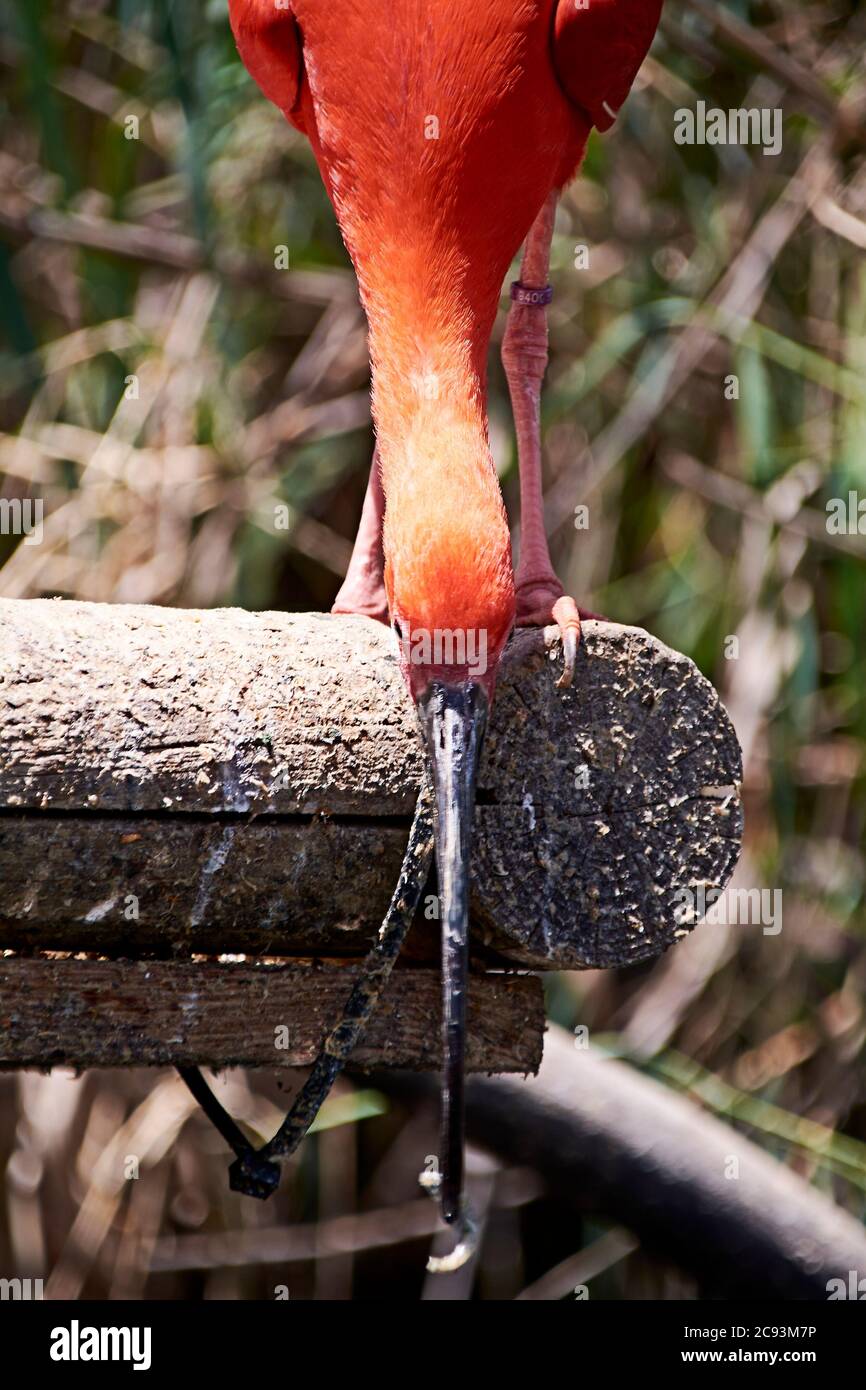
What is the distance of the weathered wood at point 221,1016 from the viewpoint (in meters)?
1.65

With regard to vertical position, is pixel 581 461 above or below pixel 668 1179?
above

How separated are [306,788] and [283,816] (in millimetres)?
A: 39

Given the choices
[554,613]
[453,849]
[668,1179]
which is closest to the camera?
[453,849]

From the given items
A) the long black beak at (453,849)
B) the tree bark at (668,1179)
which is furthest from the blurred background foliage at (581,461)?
the long black beak at (453,849)

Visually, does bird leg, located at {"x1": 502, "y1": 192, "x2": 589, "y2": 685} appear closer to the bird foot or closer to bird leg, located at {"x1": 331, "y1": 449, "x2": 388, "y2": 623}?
the bird foot

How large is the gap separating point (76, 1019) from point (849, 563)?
2758 mm

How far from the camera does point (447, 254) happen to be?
6.24 feet

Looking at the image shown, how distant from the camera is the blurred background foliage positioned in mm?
3961

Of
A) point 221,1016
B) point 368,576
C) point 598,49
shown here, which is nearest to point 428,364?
point 368,576

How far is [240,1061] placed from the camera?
1.73 meters

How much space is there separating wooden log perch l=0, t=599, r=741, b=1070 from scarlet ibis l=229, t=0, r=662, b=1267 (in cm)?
8

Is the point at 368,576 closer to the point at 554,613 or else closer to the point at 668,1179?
the point at 554,613
